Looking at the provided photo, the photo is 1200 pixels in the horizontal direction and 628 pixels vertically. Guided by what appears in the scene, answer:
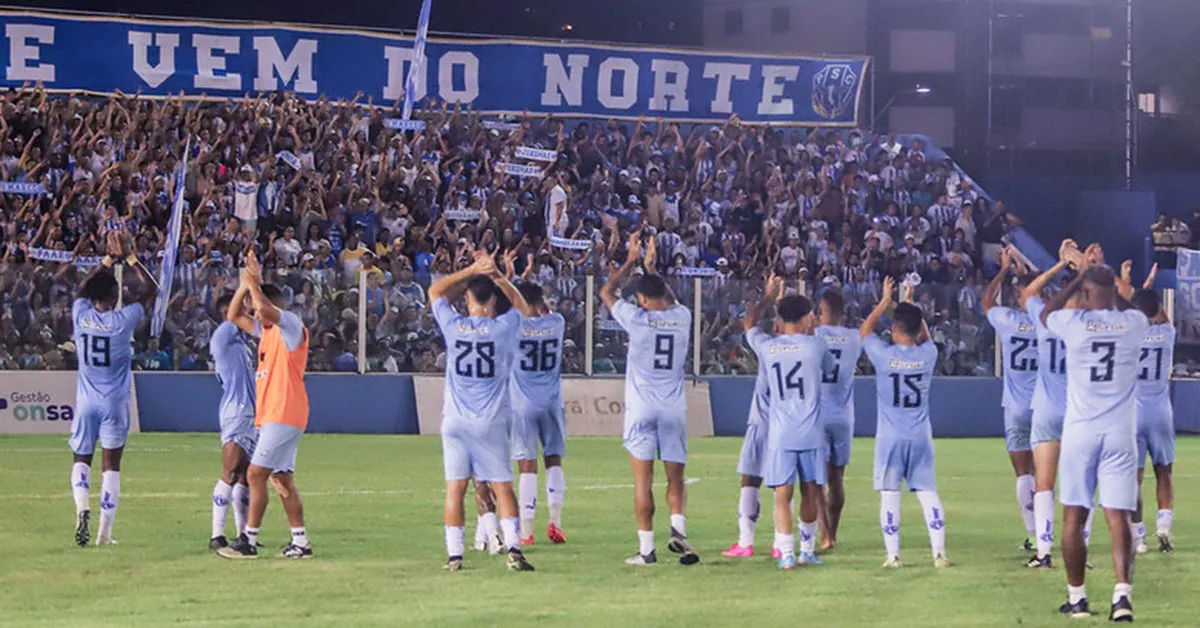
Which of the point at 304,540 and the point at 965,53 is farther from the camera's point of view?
the point at 965,53

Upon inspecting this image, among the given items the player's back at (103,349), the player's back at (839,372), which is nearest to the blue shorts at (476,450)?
the player's back at (839,372)

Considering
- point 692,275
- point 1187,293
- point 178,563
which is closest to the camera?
point 178,563

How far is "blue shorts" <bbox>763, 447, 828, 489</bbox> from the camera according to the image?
14.9 metres

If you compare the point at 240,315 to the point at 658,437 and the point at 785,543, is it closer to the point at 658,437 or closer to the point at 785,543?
the point at 658,437

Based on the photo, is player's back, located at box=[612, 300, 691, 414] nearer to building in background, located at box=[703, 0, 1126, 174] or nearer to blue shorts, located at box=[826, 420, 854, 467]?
blue shorts, located at box=[826, 420, 854, 467]

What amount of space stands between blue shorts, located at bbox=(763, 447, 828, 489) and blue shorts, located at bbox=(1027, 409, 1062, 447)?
6.88 feet

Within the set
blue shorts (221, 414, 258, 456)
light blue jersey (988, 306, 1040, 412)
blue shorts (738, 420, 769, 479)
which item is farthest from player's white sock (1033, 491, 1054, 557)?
blue shorts (221, 414, 258, 456)

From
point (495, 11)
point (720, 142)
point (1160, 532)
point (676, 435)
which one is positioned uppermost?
point (495, 11)

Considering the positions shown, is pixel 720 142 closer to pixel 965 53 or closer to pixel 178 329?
pixel 178 329

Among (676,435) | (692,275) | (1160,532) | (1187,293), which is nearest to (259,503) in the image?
(676,435)

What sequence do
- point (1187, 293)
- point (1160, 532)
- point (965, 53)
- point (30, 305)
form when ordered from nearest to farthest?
point (1160, 532), point (30, 305), point (1187, 293), point (965, 53)

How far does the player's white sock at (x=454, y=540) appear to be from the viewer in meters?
14.7

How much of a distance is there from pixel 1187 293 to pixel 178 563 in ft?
88.6

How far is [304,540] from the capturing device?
15.6 m
